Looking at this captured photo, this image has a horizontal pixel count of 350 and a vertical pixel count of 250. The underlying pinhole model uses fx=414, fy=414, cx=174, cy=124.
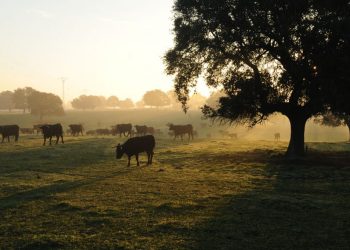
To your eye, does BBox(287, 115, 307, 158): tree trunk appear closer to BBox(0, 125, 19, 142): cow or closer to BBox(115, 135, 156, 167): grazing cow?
BBox(115, 135, 156, 167): grazing cow

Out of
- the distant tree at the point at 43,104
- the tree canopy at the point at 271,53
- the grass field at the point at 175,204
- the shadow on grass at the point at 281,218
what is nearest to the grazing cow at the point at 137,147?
the grass field at the point at 175,204

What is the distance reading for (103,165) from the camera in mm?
26875

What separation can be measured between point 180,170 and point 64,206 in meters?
10.4

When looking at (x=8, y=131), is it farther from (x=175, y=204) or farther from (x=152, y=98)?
(x=152, y=98)

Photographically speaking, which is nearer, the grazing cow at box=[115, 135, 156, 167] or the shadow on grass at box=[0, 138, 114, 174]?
the shadow on grass at box=[0, 138, 114, 174]

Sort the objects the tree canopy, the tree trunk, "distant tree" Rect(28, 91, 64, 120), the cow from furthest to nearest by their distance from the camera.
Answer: "distant tree" Rect(28, 91, 64, 120) → the cow → the tree trunk → the tree canopy

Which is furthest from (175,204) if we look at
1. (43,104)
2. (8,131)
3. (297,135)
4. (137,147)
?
(43,104)

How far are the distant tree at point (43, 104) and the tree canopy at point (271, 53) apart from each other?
82.2 m

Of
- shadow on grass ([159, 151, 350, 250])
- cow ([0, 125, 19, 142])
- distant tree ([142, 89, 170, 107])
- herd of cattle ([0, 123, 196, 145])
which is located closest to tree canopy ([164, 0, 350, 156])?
shadow on grass ([159, 151, 350, 250])

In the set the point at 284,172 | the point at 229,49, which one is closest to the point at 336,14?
the point at 229,49

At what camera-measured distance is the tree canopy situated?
85.4 feet

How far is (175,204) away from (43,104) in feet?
326

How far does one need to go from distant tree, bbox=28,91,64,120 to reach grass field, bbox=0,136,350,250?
83.1 meters

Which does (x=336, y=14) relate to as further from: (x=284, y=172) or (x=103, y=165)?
(x=103, y=165)
